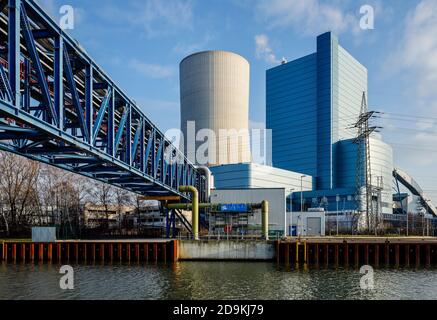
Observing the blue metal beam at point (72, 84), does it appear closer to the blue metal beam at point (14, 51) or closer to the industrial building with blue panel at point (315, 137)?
the blue metal beam at point (14, 51)

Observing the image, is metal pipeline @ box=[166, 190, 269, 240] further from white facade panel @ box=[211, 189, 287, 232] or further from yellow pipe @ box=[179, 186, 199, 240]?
white facade panel @ box=[211, 189, 287, 232]

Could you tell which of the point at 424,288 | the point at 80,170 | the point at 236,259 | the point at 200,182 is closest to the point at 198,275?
the point at 236,259

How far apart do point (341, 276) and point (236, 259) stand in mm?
12026

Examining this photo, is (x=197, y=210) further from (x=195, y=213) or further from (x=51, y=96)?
(x=51, y=96)

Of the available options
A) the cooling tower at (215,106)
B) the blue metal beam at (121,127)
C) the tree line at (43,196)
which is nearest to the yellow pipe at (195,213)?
the blue metal beam at (121,127)

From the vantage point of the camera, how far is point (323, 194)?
139875 mm

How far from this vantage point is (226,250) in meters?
40.1

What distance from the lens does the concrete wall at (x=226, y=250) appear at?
3981 cm

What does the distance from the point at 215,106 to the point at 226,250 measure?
4333 inches

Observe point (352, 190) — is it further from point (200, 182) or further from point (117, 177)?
point (117, 177)

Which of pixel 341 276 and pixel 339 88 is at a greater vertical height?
pixel 339 88

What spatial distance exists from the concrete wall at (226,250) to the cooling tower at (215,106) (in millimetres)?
107331

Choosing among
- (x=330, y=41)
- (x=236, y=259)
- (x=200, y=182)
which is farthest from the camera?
(x=330, y=41)

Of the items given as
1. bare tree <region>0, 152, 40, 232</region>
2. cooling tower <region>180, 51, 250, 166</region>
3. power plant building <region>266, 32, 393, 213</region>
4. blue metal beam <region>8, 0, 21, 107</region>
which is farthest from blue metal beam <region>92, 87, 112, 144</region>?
power plant building <region>266, 32, 393, 213</region>
